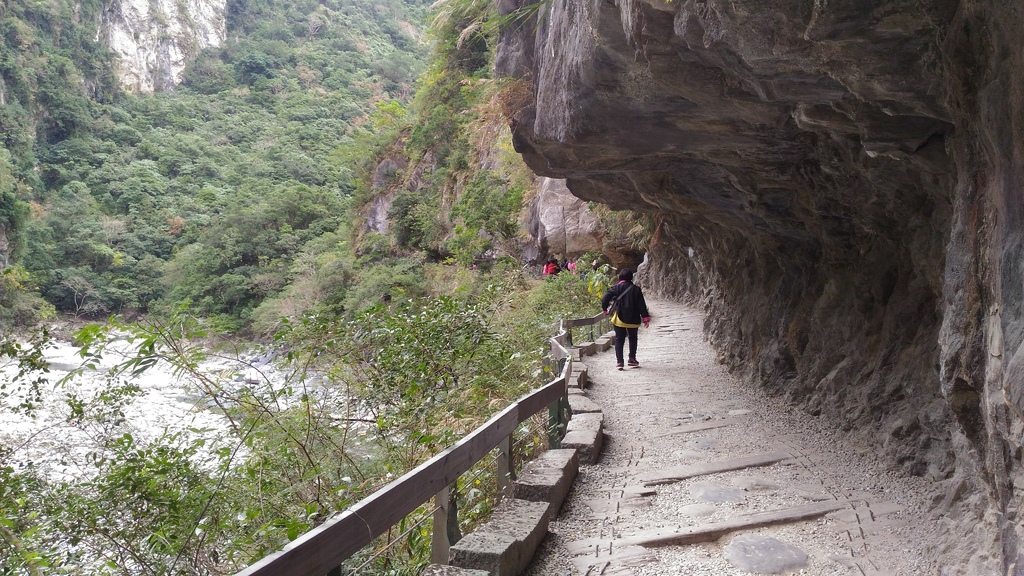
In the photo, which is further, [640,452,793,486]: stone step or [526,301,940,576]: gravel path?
[640,452,793,486]: stone step

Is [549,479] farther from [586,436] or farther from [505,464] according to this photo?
[586,436]

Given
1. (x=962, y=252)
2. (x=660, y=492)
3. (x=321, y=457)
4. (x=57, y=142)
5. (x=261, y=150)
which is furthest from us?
(x=261, y=150)

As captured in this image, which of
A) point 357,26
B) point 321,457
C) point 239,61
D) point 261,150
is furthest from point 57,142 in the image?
point 321,457

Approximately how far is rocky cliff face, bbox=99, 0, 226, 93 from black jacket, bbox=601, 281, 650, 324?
87.2 meters

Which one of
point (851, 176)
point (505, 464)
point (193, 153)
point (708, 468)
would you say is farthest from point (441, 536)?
point (193, 153)

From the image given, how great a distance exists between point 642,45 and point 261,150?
74.0 meters

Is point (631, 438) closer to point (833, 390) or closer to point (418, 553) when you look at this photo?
point (833, 390)

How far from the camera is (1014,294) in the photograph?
249cm

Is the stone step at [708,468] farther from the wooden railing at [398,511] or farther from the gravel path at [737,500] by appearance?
the wooden railing at [398,511]

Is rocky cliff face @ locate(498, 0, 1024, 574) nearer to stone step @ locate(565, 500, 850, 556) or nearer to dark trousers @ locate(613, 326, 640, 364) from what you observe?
stone step @ locate(565, 500, 850, 556)

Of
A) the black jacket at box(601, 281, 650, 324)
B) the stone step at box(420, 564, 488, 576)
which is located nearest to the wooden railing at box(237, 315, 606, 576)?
the stone step at box(420, 564, 488, 576)

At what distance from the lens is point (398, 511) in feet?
8.87

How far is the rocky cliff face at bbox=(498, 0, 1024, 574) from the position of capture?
271cm

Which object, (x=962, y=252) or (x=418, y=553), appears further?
(x=418, y=553)
